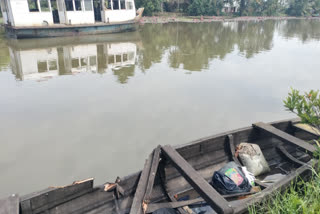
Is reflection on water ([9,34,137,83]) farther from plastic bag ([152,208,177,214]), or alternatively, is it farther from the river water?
plastic bag ([152,208,177,214])

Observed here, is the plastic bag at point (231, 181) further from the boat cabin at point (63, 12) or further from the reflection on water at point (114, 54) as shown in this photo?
the boat cabin at point (63, 12)

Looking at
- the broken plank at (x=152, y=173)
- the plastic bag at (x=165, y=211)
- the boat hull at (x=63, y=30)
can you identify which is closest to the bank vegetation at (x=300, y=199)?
the plastic bag at (x=165, y=211)

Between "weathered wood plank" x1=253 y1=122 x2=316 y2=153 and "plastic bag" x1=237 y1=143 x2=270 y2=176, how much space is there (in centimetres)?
38

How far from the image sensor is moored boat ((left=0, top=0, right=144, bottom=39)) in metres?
17.6

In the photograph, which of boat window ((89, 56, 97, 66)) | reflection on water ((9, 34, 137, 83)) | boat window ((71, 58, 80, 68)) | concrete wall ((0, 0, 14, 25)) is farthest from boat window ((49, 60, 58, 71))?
concrete wall ((0, 0, 14, 25))

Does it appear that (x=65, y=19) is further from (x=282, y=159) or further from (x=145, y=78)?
(x=282, y=159)

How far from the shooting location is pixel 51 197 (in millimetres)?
3000

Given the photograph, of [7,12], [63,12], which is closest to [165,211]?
[63,12]

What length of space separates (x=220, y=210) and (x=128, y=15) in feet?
74.3

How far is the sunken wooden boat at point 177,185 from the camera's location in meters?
2.89

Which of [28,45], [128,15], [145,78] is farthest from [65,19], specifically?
[145,78]

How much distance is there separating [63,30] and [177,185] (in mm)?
18179

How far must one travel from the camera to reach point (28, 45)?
54.9 feet

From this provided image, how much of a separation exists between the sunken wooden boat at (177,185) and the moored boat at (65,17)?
17.7m
